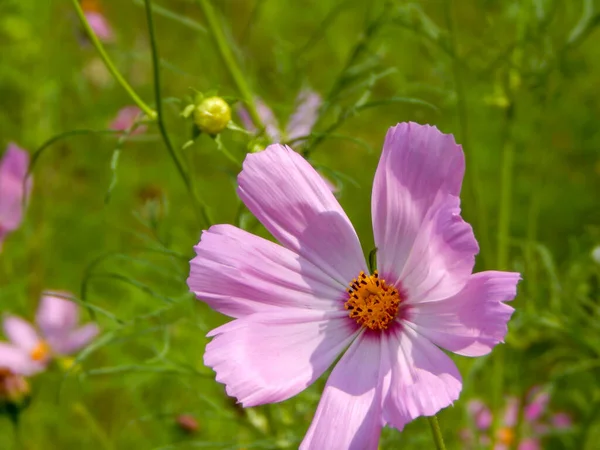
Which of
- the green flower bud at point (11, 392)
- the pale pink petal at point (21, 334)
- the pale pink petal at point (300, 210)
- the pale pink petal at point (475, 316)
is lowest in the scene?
the green flower bud at point (11, 392)

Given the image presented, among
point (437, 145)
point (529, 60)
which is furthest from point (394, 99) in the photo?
point (529, 60)

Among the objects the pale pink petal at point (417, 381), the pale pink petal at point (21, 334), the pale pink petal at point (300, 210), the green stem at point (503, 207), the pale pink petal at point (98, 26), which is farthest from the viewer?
the pale pink petal at point (98, 26)

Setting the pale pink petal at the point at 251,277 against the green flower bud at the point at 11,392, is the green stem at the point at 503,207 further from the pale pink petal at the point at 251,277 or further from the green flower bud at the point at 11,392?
the green flower bud at the point at 11,392

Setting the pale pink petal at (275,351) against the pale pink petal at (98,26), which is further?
the pale pink petal at (98,26)

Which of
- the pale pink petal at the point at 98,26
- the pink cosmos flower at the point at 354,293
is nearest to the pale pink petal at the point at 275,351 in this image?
the pink cosmos flower at the point at 354,293

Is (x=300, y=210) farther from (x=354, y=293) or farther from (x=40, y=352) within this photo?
(x=40, y=352)

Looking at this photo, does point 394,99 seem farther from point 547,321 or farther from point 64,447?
point 64,447
